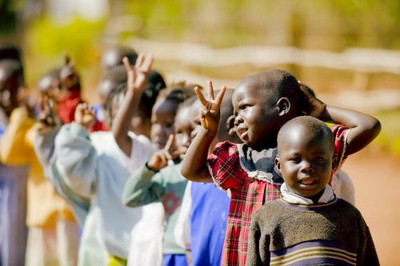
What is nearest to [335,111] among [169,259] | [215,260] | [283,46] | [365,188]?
[215,260]

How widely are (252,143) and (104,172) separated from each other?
1.72 m

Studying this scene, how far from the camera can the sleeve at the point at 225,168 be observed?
3.69 m

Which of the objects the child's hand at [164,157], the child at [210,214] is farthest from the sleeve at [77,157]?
the child at [210,214]

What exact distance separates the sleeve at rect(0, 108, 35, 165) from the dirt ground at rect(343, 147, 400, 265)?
3106mm

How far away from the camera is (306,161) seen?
10.9 ft

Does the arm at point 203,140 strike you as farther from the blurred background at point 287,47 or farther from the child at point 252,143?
the blurred background at point 287,47

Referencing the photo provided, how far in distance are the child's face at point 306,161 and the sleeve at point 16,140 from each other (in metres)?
3.34

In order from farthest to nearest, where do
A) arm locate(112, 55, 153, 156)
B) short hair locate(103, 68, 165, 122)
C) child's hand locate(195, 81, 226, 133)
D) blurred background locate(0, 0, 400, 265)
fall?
blurred background locate(0, 0, 400, 265), short hair locate(103, 68, 165, 122), arm locate(112, 55, 153, 156), child's hand locate(195, 81, 226, 133)

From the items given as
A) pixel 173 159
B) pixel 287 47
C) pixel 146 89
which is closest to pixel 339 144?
pixel 173 159

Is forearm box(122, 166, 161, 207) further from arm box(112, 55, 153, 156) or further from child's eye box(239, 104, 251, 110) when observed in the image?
child's eye box(239, 104, 251, 110)

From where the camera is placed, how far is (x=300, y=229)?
11.0 ft

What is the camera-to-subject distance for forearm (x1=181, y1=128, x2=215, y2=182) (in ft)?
12.0

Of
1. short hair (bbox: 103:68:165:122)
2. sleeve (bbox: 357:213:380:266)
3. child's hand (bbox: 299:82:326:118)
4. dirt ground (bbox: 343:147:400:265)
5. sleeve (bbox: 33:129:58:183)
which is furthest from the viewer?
dirt ground (bbox: 343:147:400:265)

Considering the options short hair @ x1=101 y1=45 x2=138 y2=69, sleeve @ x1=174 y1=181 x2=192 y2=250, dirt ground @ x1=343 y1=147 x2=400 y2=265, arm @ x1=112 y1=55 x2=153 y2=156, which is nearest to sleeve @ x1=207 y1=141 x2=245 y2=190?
sleeve @ x1=174 y1=181 x2=192 y2=250
